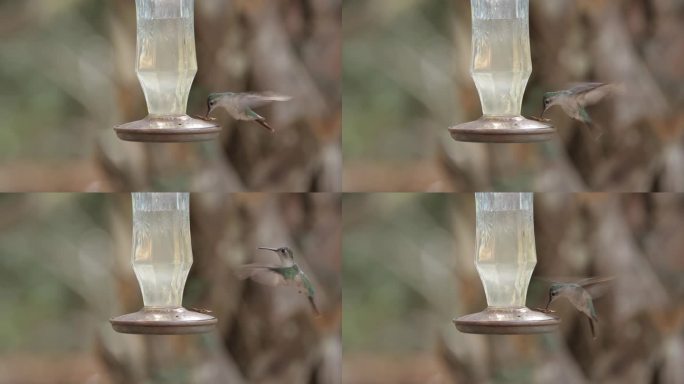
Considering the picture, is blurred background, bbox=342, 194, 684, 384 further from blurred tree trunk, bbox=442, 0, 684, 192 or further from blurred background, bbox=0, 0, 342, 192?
blurred background, bbox=0, 0, 342, 192

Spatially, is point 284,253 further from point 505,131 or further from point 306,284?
point 505,131

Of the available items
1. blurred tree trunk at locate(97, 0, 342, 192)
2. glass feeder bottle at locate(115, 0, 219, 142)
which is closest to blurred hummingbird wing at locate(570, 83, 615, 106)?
blurred tree trunk at locate(97, 0, 342, 192)

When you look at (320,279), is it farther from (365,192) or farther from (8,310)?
(8,310)

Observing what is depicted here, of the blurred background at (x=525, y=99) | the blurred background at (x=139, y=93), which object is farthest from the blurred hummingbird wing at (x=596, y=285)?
the blurred background at (x=139, y=93)

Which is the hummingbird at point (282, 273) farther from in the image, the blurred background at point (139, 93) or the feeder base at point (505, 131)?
the feeder base at point (505, 131)

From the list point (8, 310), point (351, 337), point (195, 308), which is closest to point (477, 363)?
point (351, 337)
